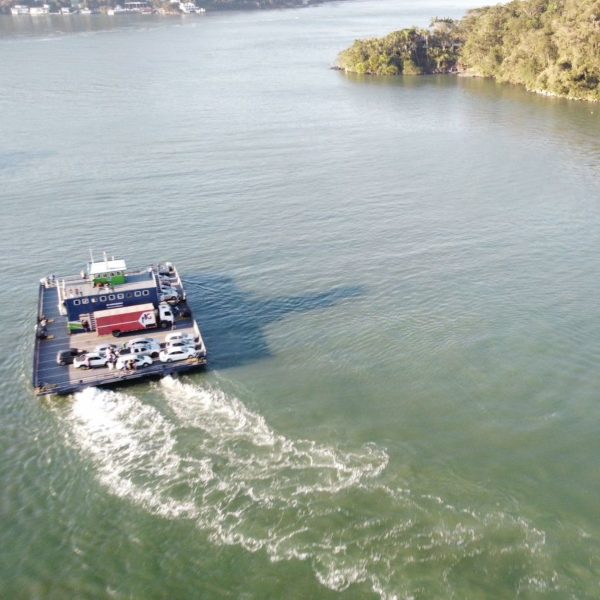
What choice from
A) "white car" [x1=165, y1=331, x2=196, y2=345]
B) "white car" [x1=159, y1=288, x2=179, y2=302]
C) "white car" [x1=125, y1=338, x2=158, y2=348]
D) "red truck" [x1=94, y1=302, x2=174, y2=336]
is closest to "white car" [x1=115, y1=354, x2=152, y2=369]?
"white car" [x1=125, y1=338, x2=158, y2=348]

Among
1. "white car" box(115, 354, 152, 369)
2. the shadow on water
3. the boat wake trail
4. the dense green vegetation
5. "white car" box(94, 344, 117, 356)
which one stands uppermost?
the dense green vegetation

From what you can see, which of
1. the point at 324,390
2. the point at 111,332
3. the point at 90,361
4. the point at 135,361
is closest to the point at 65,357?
the point at 90,361

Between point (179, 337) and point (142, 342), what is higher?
point (142, 342)

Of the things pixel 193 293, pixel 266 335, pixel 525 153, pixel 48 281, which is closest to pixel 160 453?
pixel 266 335

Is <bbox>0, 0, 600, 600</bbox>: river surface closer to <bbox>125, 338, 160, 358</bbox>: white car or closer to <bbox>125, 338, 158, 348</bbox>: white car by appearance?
<bbox>125, 338, 160, 358</bbox>: white car

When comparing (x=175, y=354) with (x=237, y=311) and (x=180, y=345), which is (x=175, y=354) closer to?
(x=180, y=345)
